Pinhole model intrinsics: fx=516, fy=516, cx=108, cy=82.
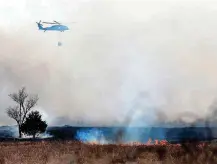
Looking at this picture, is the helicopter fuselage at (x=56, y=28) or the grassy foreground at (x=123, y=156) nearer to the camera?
the grassy foreground at (x=123, y=156)

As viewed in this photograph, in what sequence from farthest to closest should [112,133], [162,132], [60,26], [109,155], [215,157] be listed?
[162,132], [60,26], [112,133], [109,155], [215,157]

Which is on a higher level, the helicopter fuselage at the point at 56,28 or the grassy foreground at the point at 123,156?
the helicopter fuselage at the point at 56,28

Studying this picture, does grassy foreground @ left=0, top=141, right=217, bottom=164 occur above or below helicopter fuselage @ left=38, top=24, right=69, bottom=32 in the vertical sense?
below

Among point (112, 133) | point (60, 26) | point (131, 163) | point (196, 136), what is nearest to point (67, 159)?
point (131, 163)

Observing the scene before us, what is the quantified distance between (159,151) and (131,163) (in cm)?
947

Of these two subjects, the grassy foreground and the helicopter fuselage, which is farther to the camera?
the helicopter fuselage

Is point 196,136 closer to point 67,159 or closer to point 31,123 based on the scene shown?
point 67,159

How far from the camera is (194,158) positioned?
51812 mm

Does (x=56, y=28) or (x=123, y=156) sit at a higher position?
(x=56, y=28)

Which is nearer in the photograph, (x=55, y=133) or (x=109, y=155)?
(x=109, y=155)

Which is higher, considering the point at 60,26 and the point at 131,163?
the point at 60,26

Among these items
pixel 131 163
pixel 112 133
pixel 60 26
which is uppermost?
pixel 60 26

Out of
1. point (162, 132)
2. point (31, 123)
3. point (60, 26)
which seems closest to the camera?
point (60, 26)

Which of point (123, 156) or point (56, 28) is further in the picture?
point (56, 28)
